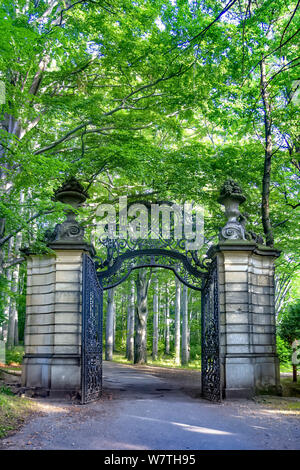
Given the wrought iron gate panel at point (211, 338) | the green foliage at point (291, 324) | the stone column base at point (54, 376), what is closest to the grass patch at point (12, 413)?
the stone column base at point (54, 376)

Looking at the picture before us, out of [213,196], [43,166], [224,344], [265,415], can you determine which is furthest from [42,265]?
[213,196]

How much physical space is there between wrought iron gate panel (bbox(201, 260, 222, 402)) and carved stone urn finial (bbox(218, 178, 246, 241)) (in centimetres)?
87

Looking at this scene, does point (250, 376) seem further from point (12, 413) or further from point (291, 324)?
point (12, 413)

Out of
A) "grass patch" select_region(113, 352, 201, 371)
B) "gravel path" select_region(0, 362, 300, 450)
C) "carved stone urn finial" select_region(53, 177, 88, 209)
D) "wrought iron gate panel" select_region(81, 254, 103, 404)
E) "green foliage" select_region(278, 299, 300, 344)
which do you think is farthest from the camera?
"grass patch" select_region(113, 352, 201, 371)

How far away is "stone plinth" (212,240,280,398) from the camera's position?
10180 mm

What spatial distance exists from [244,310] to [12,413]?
18.9 ft

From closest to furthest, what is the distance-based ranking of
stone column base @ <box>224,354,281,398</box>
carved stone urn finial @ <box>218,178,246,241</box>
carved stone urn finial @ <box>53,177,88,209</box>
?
stone column base @ <box>224,354,281,398</box>, carved stone urn finial @ <box>218,178,246,241</box>, carved stone urn finial @ <box>53,177,88,209</box>

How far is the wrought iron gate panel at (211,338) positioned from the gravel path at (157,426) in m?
0.36

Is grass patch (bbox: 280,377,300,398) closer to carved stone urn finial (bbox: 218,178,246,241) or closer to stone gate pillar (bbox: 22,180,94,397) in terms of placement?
carved stone urn finial (bbox: 218,178,246,241)

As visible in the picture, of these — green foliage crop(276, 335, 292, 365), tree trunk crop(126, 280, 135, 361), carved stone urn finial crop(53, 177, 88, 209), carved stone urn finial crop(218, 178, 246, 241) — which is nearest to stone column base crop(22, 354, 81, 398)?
carved stone urn finial crop(53, 177, 88, 209)

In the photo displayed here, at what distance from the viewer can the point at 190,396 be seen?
37.0 ft

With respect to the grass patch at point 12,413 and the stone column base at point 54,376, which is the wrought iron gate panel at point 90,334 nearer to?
the stone column base at point 54,376

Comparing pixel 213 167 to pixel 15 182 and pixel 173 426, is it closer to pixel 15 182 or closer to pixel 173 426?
pixel 15 182

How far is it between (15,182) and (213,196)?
25.6 ft
